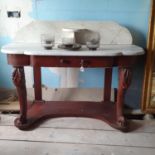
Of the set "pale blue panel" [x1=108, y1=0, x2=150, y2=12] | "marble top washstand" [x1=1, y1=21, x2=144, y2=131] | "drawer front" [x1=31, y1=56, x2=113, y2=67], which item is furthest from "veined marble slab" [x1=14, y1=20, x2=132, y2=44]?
"drawer front" [x1=31, y1=56, x2=113, y2=67]

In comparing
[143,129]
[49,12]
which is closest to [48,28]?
[49,12]

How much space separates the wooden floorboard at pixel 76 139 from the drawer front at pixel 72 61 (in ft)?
1.77

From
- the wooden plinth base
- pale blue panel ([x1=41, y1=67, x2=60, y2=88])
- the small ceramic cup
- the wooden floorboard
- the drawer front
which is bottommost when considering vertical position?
the wooden floorboard

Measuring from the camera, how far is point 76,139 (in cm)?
170

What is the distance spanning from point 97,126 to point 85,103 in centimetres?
30

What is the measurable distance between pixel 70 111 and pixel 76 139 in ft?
1.08

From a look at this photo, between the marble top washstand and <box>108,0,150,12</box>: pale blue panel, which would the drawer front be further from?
<box>108,0,150,12</box>: pale blue panel

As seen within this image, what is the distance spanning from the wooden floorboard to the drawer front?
1.77 feet

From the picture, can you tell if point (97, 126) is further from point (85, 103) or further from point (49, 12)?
point (49, 12)

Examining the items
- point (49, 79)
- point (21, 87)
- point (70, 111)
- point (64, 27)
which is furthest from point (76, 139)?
point (64, 27)

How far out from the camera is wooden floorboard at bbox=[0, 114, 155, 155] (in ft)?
5.14

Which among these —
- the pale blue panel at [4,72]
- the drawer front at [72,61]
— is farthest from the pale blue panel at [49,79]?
the drawer front at [72,61]

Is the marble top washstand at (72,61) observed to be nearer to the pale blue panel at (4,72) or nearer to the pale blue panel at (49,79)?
the pale blue panel at (49,79)

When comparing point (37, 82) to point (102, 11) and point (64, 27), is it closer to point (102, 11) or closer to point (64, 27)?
point (64, 27)
